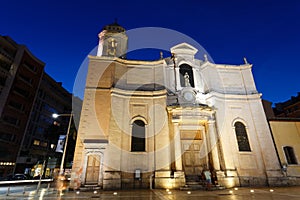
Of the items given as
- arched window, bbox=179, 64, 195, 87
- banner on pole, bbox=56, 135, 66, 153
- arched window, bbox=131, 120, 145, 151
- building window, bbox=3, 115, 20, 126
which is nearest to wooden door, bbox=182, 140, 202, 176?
arched window, bbox=131, 120, 145, 151

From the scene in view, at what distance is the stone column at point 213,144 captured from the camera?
1388 cm

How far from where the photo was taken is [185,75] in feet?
56.9

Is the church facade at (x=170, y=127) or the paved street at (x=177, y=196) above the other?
the church facade at (x=170, y=127)

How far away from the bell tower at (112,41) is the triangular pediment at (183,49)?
6.05 m

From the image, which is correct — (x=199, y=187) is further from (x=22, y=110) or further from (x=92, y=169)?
(x=22, y=110)

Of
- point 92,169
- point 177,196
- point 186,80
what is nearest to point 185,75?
point 186,80

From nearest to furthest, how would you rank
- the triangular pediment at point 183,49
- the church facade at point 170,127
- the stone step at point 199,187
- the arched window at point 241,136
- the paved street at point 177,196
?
1. the paved street at point 177,196
2. the stone step at point 199,187
3. the church facade at point 170,127
4. the arched window at point 241,136
5. the triangular pediment at point 183,49

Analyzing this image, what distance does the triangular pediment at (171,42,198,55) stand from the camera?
18.8 meters

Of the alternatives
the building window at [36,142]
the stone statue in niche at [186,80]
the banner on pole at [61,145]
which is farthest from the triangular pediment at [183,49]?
the building window at [36,142]

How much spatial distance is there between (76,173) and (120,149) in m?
3.53

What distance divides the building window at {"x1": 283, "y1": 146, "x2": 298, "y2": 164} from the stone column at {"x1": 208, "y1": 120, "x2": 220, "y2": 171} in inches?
281

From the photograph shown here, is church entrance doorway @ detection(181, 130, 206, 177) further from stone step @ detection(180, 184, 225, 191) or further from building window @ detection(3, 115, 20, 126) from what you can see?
building window @ detection(3, 115, 20, 126)

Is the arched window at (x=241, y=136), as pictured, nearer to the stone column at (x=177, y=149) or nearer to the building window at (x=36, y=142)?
the stone column at (x=177, y=149)

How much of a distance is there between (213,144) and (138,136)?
6299 mm
